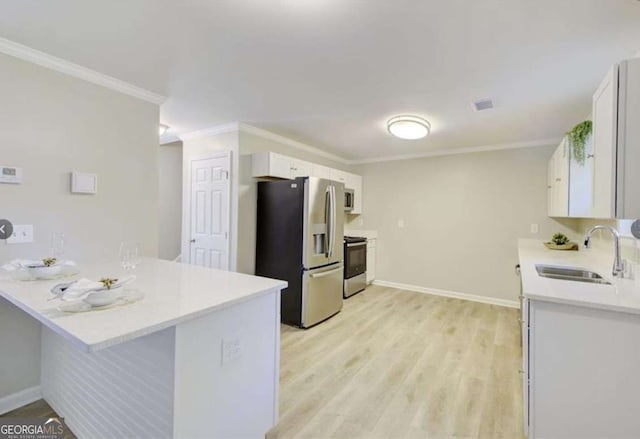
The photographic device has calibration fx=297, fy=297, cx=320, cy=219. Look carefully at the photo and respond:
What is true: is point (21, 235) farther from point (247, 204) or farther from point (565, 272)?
point (565, 272)

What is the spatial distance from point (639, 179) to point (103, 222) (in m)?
3.37

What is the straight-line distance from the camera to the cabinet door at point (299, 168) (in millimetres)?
3914

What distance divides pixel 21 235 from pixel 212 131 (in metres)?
2.27

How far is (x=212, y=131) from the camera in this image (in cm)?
379


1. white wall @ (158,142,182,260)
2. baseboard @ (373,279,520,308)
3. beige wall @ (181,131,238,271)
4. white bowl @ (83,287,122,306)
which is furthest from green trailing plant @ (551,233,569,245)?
white wall @ (158,142,182,260)

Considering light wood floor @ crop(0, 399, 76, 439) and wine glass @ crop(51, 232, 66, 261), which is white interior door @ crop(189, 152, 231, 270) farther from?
light wood floor @ crop(0, 399, 76, 439)

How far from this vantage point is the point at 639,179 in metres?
1.35

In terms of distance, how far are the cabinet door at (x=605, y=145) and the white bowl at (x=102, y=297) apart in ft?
7.36

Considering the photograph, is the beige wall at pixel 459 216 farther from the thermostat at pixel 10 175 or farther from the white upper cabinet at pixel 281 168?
the thermostat at pixel 10 175

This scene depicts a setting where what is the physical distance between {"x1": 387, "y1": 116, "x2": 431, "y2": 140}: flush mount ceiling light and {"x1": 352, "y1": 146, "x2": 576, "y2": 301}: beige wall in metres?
1.55

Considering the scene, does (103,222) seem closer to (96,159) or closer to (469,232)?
(96,159)

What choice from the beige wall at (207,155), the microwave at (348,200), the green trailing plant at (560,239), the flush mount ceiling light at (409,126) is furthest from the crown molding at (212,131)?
the green trailing plant at (560,239)

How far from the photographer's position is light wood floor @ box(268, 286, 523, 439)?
1786 millimetres

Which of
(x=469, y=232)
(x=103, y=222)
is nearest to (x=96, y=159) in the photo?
(x=103, y=222)
